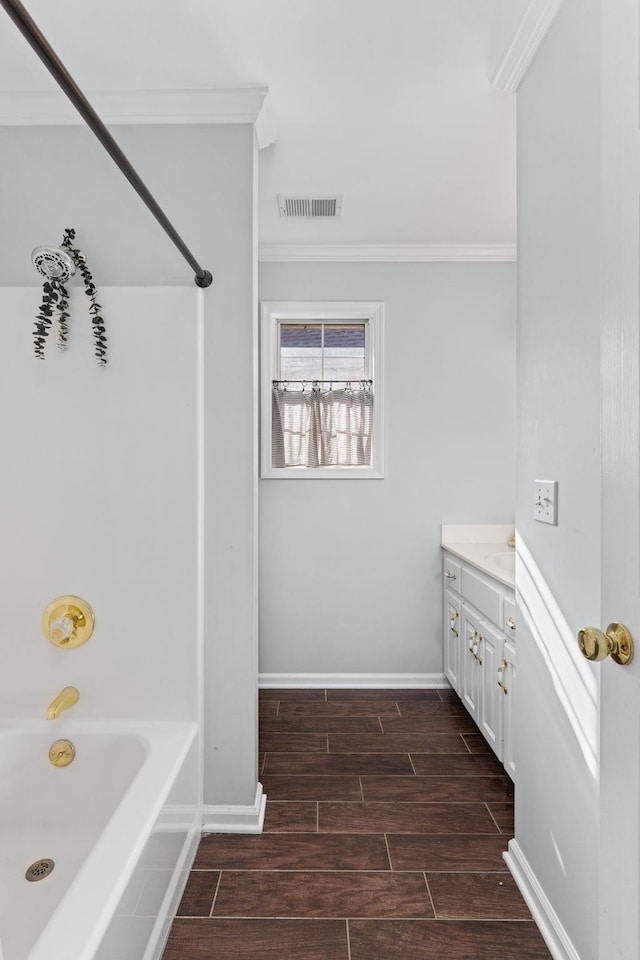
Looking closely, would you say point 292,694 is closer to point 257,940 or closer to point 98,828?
point 98,828

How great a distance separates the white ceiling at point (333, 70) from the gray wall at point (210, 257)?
0.19 m

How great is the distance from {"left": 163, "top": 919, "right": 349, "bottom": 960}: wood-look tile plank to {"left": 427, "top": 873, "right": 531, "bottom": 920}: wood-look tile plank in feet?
1.04

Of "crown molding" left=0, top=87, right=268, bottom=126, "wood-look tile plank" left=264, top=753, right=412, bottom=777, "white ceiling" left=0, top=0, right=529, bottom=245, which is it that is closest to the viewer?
"white ceiling" left=0, top=0, right=529, bottom=245

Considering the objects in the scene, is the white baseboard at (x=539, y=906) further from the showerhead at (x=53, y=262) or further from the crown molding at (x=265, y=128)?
the crown molding at (x=265, y=128)

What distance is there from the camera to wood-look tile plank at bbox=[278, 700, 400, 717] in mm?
3148

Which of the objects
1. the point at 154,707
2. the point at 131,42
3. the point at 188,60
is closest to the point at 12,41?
Answer: the point at 131,42

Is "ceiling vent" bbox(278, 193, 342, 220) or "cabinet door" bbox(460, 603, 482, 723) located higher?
"ceiling vent" bbox(278, 193, 342, 220)

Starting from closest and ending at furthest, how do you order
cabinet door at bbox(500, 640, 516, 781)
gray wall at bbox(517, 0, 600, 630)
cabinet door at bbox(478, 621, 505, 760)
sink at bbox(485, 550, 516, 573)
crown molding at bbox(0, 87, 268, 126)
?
gray wall at bbox(517, 0, 600, 630), crown molding at bbox(0, 87, 268, 126), cabinet door at bbox(500, 640, 516, 781), cabinet door at bbox(478, 621, 505, 760), sink at bbox(485, 550, 516, 573)

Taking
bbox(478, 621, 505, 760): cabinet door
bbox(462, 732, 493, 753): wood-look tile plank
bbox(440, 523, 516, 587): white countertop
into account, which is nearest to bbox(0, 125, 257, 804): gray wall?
bbox(478, 621, 505, 760): cabinet door

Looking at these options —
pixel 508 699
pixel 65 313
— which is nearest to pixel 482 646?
pixel 508 699

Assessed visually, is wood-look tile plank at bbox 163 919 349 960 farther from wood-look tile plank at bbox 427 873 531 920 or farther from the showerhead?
the showerhead

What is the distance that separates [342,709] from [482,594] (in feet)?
3.40

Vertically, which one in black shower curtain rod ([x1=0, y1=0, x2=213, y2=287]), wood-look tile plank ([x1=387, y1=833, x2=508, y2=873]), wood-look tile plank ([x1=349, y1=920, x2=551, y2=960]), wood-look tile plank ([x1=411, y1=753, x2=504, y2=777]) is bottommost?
wood-look tile plank ([x1=349, y1=920, x2=551, y2=960])

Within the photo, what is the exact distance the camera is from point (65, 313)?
2.04 meters
